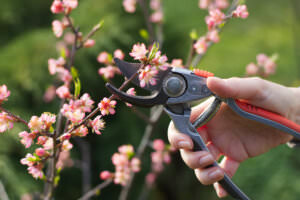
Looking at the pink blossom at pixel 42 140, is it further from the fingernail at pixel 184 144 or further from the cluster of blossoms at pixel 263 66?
the cluster of blossoms at pixel 263 66

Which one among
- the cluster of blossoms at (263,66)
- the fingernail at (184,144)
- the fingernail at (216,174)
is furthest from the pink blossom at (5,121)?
the cluster of blossoms at (263,66)

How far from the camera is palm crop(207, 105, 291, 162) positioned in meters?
1.03

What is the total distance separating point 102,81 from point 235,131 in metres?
1.28

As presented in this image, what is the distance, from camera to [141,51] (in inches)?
27.3

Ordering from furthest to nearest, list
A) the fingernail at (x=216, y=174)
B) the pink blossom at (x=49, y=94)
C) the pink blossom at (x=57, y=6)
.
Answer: the pink blossom at (x=49, y=94), the pink blossom at (x=57, y=6), the fingernail at (x=216, y=174)

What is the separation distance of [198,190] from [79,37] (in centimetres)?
175

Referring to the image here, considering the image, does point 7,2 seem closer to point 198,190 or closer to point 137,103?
point 137,103

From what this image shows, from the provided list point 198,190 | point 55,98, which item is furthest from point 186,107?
point 198,190

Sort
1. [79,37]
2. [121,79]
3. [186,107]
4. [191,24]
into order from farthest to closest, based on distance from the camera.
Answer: [191,24]
[121,79]
[79,37]
[186,107]

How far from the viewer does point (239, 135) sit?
1040 mm

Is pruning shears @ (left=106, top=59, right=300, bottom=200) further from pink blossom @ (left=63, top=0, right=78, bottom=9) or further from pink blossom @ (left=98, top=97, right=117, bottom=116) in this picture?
pink blossom @ (left=63, top=0, right=78, bottom=9)

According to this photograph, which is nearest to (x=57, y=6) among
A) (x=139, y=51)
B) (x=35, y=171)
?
(x=139, y=51)

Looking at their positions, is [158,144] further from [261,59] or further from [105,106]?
[105,106]

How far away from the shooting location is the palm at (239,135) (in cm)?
103
